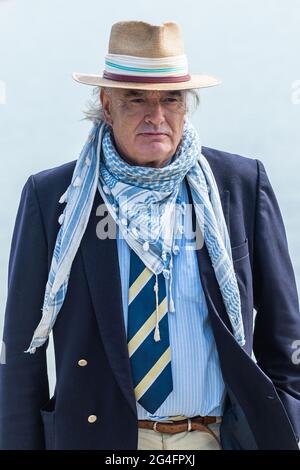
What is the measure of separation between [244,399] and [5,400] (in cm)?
63

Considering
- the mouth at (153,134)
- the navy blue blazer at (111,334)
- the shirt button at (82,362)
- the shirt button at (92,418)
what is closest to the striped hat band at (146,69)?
the mouth at (153,134)

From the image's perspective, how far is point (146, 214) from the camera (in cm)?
250

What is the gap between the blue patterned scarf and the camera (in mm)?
2449

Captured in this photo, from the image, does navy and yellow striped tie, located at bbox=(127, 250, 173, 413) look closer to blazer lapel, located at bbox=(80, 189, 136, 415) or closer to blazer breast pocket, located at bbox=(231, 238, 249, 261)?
blazer lapel, located at bbox=(80, 189, 136, 415)

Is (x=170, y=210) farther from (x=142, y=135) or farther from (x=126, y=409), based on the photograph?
(x=126, y=409)

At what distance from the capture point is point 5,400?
256 centimetres

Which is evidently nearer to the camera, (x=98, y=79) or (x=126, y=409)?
(x=126, y=409)

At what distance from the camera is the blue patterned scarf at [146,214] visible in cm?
245

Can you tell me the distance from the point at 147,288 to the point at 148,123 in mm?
410

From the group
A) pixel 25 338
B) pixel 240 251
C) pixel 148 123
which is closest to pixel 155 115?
pixel 148 123

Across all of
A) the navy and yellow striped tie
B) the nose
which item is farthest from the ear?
the navy and yellow striped tie

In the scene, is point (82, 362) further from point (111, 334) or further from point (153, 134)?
point (153, 134)

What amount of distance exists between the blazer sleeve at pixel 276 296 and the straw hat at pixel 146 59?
0.35 metres
